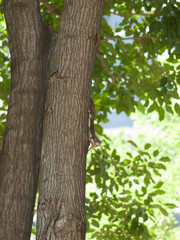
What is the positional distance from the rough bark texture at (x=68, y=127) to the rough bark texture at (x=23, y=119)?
185 millimetres

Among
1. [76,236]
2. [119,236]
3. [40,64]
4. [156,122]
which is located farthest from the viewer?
[156,122]

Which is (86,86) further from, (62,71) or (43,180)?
(43,180)

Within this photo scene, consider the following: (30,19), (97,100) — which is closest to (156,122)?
(97,100)

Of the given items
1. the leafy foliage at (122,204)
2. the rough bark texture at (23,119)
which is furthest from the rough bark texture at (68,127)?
the leafy foliage at (122,204)

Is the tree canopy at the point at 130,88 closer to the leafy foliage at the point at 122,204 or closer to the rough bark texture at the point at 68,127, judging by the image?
the leafy foliage at the point at 122,204

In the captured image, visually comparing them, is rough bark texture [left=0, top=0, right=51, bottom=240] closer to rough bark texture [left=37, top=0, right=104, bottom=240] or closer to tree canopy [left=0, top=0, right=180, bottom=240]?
rough bark texture [left=37, top=0, right=104, bottom=240]

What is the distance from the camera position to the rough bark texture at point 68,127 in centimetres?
181

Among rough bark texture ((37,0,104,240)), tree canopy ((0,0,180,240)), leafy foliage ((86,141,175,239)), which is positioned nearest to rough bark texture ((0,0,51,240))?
rough bark texture ((37,0,104,240))

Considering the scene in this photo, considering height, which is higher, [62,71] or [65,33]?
[65,33]

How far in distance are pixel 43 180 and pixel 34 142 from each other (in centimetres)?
36

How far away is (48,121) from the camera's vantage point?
2.08m

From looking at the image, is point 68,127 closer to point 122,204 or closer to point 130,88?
point 122,204

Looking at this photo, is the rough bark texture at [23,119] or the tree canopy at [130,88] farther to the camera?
the tree canopy at [130,88]

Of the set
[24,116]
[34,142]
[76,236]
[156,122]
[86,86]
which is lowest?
[76,236]
